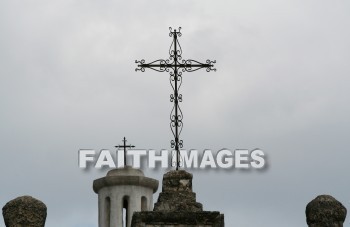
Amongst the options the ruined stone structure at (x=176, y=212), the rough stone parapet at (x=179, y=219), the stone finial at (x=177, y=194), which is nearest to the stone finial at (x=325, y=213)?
the ruined stone structure at (x=176, y=212)

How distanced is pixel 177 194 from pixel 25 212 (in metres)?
4.21

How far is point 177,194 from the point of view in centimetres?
3538

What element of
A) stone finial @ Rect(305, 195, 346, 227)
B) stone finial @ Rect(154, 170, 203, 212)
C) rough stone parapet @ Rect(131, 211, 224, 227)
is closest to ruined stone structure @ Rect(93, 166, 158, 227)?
stone finial @ Rect(154, 170, 203, 212)

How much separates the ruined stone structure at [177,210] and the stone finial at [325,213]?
185cm

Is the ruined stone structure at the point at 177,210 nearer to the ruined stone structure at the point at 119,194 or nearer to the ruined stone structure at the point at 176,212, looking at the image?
the ruined stone structure at the point at 176,212

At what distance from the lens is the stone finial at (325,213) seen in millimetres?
33594

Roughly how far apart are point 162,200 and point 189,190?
62 cm

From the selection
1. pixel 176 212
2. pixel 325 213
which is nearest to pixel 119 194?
pixel 176 212

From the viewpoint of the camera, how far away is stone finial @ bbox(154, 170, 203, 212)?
35.1 meters

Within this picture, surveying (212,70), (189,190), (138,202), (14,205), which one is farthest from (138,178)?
(14,205)

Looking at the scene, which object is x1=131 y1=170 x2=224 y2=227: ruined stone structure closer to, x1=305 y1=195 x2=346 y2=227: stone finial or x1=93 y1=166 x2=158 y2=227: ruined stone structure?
x1=305 y1=195 x2=346 y2=227: stone finial

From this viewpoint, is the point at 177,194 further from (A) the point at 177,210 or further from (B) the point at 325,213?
(B) the point at 325,213

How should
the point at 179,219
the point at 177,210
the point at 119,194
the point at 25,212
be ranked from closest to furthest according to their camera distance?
1. the point at 25,212
2. the point at 179,219
3. the point at 177,210
4. the point at 119,194

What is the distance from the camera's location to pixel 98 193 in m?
48.9
